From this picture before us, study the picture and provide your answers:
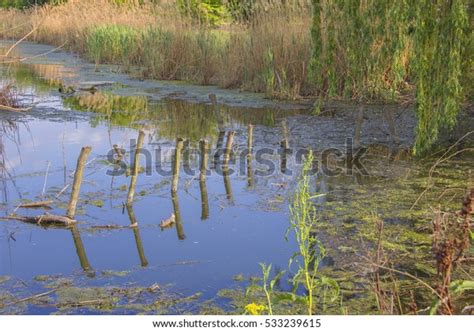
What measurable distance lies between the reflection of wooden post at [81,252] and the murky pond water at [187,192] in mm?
13

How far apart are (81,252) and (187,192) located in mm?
1501

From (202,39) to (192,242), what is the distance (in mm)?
8143

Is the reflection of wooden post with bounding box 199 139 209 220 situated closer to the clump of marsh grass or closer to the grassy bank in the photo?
the clump of marsh grass

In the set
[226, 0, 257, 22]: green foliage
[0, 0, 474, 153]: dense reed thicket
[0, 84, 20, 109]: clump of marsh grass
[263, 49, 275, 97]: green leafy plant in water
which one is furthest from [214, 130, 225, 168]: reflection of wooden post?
[226, 0, 257, 22]: green foliage

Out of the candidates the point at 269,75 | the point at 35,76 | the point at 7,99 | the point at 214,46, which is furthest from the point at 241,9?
the point at 35,76

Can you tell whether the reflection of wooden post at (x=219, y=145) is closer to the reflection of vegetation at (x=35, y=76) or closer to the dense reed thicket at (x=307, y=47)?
the dense reed thicket at (x=307, y=47)

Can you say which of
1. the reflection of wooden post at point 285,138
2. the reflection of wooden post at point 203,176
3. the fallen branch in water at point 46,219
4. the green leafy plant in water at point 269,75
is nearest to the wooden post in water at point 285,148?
the reflection of wooden post at point 285,138

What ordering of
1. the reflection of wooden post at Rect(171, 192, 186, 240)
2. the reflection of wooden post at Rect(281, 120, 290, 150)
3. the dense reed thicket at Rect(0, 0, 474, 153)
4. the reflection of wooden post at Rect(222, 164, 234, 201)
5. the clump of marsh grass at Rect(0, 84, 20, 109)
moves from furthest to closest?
the clump of marsh grass at Rect(0, 84, 20, 109), the reflection of wooden post at Rect(281, 120, 290, 150), the dense reed thicket at Rect(0, 0, 474, 153), the reflection of wooden post at Rect(222, 164, 234, 201), the reflection of wooden post at Rect(171, 192, 186, 240)

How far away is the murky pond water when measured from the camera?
421 centimetres

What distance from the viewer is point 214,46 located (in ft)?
39.9

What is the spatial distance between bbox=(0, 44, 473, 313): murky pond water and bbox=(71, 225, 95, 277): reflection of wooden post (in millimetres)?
13

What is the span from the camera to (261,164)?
269 inches

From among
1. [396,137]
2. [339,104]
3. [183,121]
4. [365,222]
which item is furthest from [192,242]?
[339,104]
